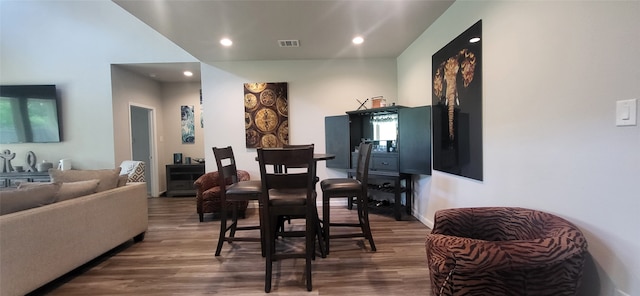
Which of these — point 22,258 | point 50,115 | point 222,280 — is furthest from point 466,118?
point 50,115

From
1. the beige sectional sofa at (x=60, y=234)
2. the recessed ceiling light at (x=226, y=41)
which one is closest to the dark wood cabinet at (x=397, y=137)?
the recessed ceiling light at (x=226, y=41)

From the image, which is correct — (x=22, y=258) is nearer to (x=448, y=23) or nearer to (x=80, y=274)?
(x=80, y=274)

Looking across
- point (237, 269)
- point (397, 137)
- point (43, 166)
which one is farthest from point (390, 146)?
point (43, 166)

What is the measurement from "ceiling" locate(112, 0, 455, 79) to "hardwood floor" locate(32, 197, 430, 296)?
2.42m

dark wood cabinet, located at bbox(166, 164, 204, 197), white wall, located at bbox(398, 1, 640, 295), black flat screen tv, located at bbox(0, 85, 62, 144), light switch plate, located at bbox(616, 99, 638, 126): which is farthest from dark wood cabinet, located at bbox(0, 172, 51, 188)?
light switch plate, located at bbox(616, 99, 638, 126)

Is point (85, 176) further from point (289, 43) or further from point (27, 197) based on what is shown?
point (289, 43)

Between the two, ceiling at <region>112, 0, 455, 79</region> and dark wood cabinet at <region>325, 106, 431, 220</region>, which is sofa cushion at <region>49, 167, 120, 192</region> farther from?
dark wood cabinet at <region>325, 106, 431, 220</region>

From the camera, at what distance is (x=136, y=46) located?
14.8 ft

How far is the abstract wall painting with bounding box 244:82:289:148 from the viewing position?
170 inches

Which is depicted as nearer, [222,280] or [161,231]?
[222,280]

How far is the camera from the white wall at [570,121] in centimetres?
123

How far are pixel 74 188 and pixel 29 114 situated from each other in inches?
143

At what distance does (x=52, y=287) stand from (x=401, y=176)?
366cm

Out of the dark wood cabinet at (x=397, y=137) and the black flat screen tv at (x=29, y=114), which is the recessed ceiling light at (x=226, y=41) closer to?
the dark wood cabinet at (x=397, y=137)
